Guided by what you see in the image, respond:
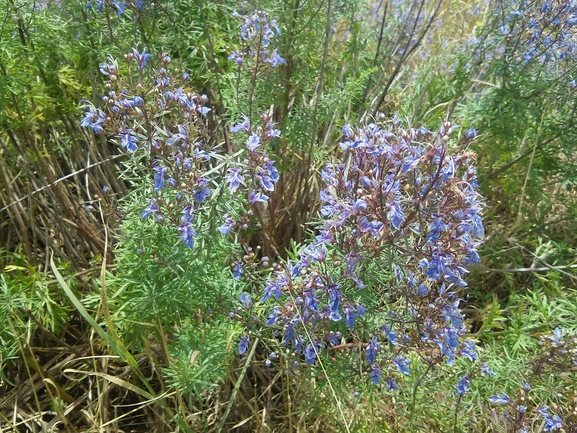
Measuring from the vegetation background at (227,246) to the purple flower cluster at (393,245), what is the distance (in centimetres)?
22

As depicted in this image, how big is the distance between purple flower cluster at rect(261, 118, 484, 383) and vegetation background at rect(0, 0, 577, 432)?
220 millimetres

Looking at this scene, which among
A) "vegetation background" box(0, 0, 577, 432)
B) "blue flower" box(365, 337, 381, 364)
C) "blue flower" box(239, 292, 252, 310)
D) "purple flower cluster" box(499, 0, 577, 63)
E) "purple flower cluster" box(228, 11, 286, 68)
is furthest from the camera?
"purple flower cluster" box(499, 0, 577, 63)

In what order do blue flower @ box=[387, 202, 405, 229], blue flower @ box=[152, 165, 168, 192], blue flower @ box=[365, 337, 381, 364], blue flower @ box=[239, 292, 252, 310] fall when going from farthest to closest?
blue flower @ box=[239, 292, 252, 310], blue flower @ box=[365, 337, 381, 364], blue flower @ box=[152, 165, 168, 192], blue flower @ box=[387, 202, 405, 229]

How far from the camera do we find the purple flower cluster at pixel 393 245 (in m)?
1.51

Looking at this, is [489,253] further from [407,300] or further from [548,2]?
[407,300]

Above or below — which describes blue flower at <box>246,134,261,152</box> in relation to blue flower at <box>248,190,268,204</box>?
above

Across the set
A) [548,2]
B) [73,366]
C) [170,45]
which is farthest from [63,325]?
[548,2]

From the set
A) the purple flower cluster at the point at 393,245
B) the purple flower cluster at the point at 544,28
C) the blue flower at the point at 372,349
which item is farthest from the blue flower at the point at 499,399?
the purple flower cluster at the point at 544,28

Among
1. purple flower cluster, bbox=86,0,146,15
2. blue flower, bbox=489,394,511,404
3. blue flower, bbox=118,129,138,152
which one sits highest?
purple flower cluster, bbox=86,0,146,15

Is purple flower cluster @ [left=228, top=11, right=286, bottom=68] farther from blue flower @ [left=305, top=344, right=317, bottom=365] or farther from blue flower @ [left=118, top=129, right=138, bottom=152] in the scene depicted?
blue flower @ [left=305, top=344, right=317, bottom=365]

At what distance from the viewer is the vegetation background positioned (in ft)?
6.61

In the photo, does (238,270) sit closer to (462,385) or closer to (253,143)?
(253,143)

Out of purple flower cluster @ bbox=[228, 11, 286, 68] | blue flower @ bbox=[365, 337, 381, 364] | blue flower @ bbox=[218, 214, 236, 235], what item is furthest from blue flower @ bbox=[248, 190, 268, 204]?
purple flower cluster @ bbox=[228, 11, 286, 68]

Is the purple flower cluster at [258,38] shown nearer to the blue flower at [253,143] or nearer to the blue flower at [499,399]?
the blue flower at [253,143]
